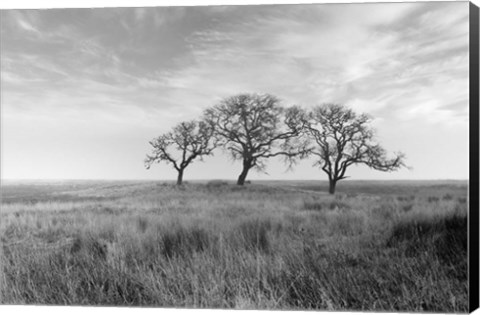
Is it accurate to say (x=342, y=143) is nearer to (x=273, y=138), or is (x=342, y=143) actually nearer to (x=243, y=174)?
(x=273, y=138)

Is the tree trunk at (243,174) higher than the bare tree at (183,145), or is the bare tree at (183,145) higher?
→ the bare tree at (183,145)

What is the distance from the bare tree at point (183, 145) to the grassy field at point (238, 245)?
26cm

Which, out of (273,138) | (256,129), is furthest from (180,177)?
(273,138)

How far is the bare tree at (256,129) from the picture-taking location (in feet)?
17.6

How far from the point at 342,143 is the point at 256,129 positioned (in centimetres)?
87

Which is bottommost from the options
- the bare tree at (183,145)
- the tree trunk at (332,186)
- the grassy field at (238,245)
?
the grassy field at (238,245)

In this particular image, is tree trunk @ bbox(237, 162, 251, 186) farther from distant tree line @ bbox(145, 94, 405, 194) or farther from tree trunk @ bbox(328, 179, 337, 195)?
tree trunk @ bbox(328, 179, 337, 195)

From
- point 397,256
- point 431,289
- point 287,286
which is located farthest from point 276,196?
point 431,289

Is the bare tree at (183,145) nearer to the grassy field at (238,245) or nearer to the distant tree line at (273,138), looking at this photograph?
the distant tree line at (273,138)

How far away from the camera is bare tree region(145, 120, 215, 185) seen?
5465mm

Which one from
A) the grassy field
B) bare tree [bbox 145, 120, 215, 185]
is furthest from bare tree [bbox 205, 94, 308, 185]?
the grassy field

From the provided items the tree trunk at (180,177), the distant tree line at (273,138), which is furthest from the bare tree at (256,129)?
the tree trunk at (180,177)

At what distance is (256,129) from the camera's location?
549 centimetres

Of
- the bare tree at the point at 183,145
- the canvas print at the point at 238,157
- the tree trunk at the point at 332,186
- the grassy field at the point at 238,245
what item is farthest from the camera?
the bare tree at the point at 183,145
